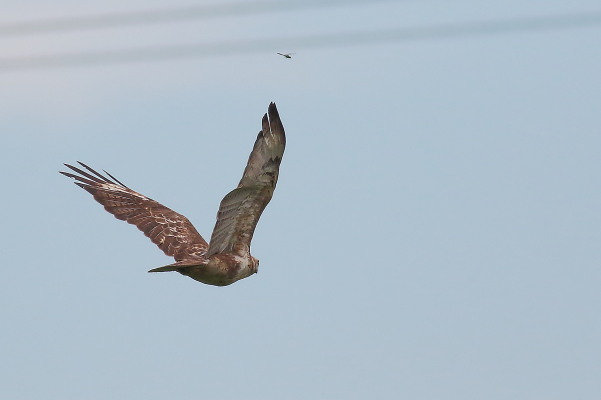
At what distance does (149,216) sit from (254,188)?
4811 mm

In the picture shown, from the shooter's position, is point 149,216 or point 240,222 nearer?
point 240,222

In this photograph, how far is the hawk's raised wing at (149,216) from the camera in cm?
Result: 2006

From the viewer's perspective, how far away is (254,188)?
55.9ft

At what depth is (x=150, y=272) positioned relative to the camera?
16141 millimetres

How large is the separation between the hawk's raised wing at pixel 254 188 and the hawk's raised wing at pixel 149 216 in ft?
4.94

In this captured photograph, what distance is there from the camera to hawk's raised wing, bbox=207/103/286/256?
16875 millimetres

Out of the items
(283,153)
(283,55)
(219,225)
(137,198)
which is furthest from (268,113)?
(137,198)

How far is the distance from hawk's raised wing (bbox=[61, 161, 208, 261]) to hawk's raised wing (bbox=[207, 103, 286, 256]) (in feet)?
4.94

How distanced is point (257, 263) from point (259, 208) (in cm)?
133

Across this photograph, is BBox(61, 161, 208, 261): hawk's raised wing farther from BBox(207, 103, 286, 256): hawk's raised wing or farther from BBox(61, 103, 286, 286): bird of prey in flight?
BBox(207, 103, 286, 256): hawk's raised wing

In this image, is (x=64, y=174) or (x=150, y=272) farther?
(x=64, y=174)

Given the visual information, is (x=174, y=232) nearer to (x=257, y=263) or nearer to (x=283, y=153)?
(x=257, y=263)

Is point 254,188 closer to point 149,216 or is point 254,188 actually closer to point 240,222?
point 240,222

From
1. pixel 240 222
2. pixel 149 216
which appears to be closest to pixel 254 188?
pixel 240 222
